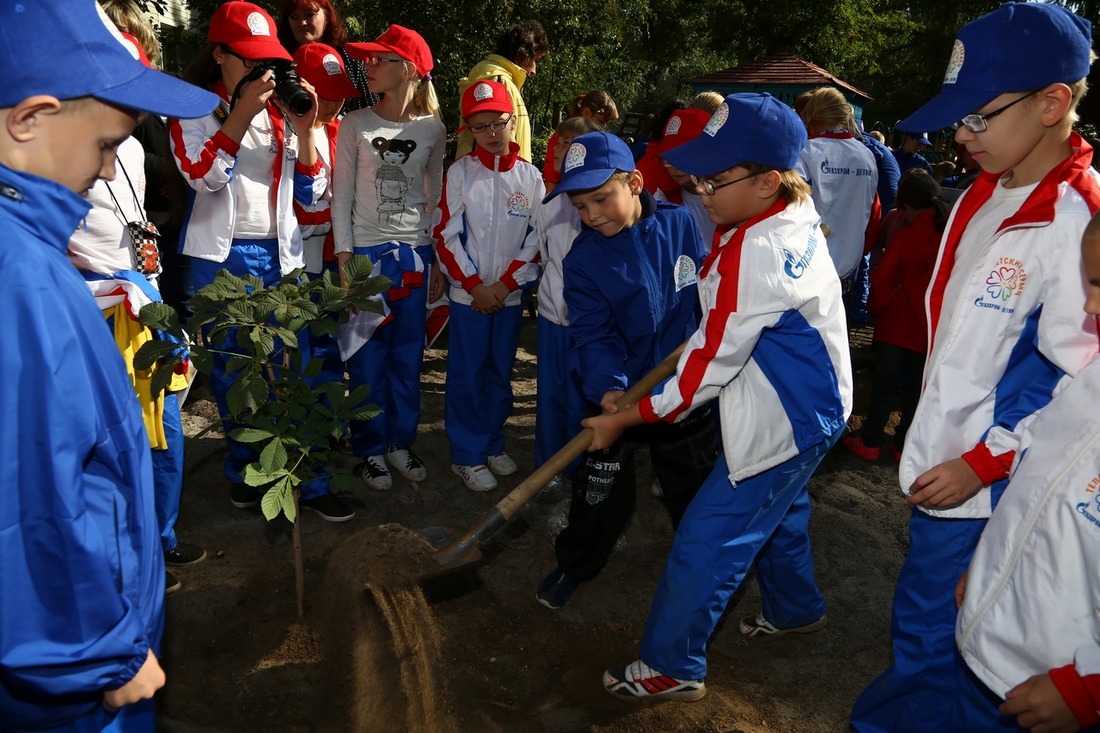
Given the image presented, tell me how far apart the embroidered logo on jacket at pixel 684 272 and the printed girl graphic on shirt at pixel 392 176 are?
1.55 meters

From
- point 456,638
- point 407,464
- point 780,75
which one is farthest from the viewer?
point 780,75

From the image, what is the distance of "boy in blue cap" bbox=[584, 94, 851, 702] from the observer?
8.35 ft

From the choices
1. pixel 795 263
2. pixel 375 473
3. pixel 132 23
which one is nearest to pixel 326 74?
pixel 132 23

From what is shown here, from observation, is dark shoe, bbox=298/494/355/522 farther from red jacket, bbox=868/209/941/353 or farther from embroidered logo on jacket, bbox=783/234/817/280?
red jacket, bbox=868/209/941/353

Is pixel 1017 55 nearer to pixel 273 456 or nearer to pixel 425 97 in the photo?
pixel 273 456

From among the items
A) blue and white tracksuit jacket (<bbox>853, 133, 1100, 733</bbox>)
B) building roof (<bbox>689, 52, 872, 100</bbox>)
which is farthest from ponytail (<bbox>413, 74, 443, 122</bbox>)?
building roof (<bbox>689, 52, 872, 100</bbox>)

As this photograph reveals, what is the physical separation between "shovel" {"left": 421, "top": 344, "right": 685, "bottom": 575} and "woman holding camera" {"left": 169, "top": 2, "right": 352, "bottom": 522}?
3.52ft

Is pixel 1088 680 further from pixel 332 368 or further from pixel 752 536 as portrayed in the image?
pixel 332 368

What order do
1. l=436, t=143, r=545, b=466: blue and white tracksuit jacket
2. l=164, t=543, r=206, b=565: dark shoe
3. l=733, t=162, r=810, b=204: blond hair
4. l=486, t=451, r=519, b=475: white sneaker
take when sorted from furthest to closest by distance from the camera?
l=486, t=451, r=519, b=475: white sneaker < l=436, t=143, r=545, b=466: blue and white tracksuit jacket < l=164, t=543, r=206, b=565: dark shoe < l=733, t=162, r=810, b=204: blond hair

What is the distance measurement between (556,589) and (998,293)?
6.82 feet

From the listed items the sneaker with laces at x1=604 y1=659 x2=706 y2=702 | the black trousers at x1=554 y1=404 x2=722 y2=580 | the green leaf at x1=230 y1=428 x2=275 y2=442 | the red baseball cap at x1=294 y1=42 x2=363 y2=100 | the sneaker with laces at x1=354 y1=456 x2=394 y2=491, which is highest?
the red baseball cap at x1=294 y1=42 x2=363 y2=100

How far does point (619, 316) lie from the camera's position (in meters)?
3.39

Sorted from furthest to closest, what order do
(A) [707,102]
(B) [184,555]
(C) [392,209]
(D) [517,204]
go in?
(A) [707,102] → (D) [517,204] → (C) [392,209] → (B) [184,555]

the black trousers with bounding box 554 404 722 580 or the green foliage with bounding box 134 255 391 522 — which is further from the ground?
the green foliage with bounding box 134 255 391 522
